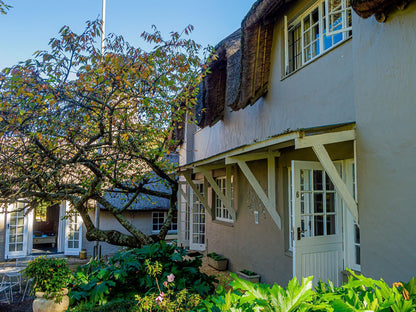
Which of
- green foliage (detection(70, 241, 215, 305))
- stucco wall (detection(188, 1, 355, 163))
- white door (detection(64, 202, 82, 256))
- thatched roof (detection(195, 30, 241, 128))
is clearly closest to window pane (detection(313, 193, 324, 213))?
stucco wall (detection(188, 1, 355, 163))

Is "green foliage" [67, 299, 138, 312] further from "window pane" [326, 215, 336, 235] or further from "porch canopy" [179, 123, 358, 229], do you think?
"window pane" [326, 215, 336, 235]

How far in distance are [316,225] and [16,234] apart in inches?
532

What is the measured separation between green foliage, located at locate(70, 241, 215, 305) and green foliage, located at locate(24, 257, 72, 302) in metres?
0.36

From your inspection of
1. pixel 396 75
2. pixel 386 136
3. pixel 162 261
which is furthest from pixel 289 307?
pixel 162 261

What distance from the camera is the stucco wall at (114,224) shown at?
14.8m

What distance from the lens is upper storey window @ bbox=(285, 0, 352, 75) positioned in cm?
505

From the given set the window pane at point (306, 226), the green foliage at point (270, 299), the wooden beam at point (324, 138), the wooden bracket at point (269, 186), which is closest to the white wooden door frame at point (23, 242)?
the wooden bracket at point (269, 186)

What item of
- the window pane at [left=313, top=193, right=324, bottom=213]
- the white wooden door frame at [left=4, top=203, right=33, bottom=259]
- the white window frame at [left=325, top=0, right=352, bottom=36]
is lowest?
the white wooden door frame at [left=4, top=203, right=33, bottom=259]

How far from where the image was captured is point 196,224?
12.2 m

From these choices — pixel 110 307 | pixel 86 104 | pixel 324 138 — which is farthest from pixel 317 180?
pixel 86 104

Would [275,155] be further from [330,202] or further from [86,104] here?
[86,104]

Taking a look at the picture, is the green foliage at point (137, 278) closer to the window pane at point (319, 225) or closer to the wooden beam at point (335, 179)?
the window pane at point (319, 225)

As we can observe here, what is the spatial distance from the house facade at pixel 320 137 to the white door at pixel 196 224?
8.10ft

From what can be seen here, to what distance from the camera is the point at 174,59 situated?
7285mm
